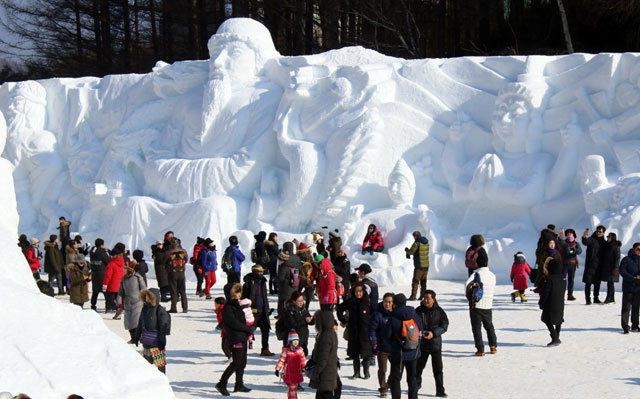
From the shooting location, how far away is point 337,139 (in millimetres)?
19641

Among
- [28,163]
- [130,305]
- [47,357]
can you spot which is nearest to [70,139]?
[28,163]

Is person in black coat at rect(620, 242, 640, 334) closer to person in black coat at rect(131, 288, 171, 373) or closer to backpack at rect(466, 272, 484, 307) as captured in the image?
backpack at rect(466, 272, 484, 307)

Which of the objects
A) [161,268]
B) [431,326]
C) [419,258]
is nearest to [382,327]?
[431,326]

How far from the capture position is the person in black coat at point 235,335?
1087 cm

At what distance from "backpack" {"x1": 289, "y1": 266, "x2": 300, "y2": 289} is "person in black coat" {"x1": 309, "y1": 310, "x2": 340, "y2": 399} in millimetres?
3645

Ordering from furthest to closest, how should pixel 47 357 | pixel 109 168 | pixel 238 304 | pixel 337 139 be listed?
pixel 109 168, pixel 337 139, pixel 238 304, pixel 47 357

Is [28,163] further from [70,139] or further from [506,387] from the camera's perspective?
[506,387]

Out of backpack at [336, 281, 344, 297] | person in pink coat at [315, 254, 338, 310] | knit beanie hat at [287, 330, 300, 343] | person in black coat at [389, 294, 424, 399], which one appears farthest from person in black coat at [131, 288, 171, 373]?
backpack at [336, 281, 344, 297]

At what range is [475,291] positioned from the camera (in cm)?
1185

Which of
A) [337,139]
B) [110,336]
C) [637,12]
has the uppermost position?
[637,12]

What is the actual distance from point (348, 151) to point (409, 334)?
9.51 m

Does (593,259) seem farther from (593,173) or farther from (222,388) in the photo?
(222,388)

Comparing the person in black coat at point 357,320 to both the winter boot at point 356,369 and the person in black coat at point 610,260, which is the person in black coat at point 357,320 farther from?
the person in black coat at point 610,260

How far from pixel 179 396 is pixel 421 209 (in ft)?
26.5
